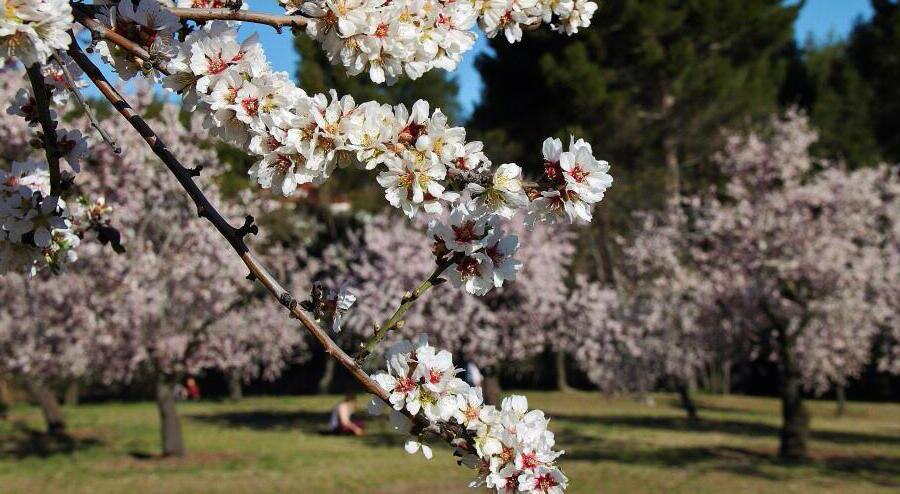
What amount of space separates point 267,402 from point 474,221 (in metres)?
31.7

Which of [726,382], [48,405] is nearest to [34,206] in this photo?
[48,405]

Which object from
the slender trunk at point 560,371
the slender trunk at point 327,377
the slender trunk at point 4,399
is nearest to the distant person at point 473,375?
the slender trunk at point 4,399

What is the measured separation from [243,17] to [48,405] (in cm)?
1986

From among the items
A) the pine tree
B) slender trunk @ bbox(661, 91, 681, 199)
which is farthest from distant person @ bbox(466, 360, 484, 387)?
slender trunk @ bbox(661, 91, 681, 199)

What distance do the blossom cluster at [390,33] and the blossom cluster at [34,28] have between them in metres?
0.58

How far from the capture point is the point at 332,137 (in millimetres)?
2188

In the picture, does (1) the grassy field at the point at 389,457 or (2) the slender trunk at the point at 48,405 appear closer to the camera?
(1) the grassy field at the point at 389,457

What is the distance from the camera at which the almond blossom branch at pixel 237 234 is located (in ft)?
7.57

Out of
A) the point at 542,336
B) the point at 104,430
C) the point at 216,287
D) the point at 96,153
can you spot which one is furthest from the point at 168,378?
the point at 542,336

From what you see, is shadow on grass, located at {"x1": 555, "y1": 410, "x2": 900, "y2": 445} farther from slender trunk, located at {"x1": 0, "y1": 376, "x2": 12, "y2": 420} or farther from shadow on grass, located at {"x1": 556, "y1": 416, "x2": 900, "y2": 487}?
slender trunk, located at {"x1": 0, "y1": 376, "x2": 12, "y2": 420}

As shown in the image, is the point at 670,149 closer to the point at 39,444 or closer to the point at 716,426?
the point at 716,426

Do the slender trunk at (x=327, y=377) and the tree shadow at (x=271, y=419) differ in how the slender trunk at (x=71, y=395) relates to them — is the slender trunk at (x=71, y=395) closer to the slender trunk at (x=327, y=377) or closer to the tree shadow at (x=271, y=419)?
the tree shadow at (x=271, y=419)

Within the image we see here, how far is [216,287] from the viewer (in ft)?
53.5

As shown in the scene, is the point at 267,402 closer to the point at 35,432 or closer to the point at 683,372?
the point at 35,432
